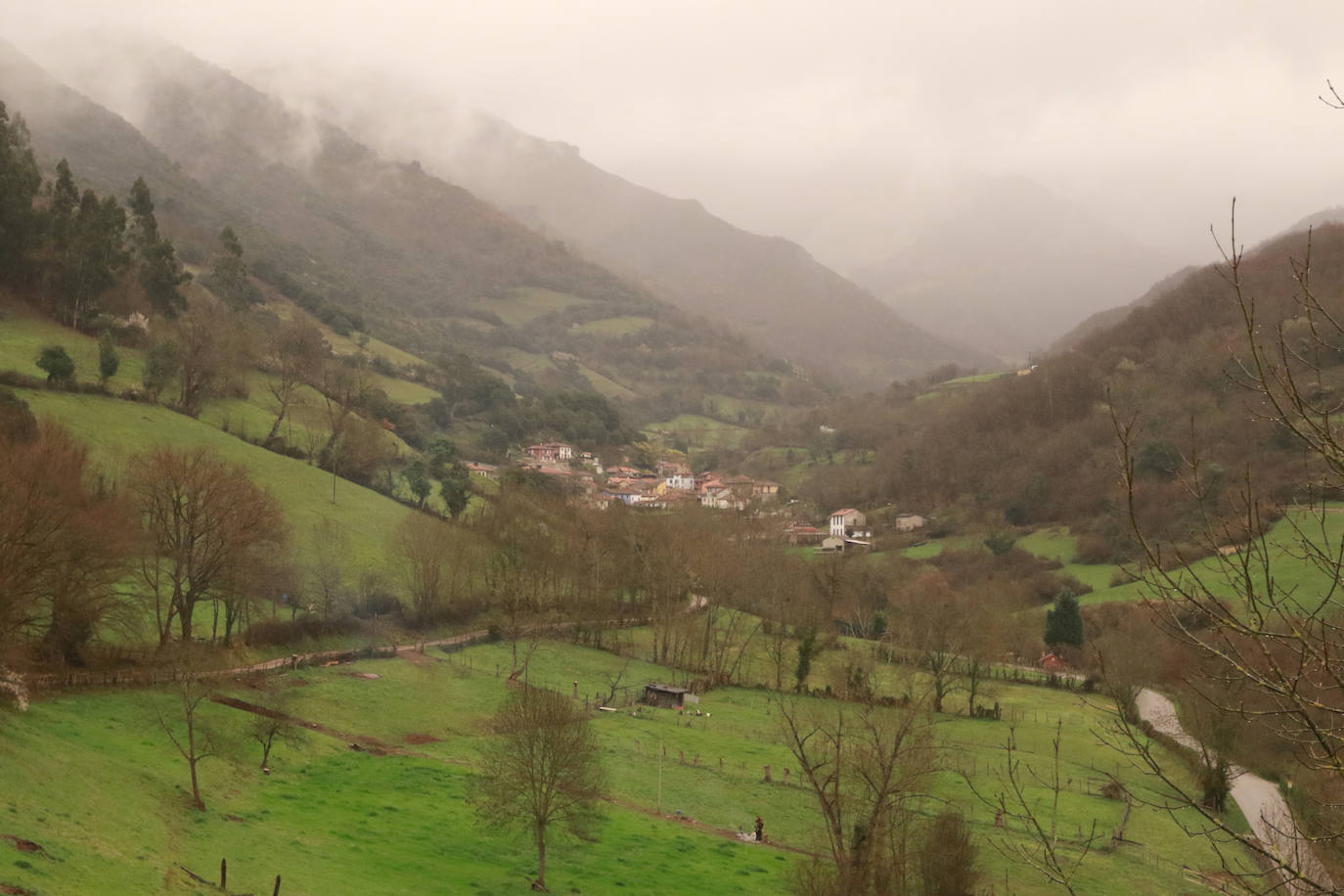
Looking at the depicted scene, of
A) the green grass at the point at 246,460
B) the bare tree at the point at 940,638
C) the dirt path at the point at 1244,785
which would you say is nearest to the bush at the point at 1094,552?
the dirt path at the point at 1244,785

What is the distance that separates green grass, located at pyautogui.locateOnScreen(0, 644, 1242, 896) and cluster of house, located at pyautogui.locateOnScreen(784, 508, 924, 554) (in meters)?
54.5

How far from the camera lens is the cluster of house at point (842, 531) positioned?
4035 inches

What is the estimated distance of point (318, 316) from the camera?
129250mm

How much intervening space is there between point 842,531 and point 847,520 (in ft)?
11.3

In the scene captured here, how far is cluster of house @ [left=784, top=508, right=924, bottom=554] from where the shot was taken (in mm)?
102500

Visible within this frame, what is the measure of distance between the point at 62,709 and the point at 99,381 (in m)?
35.8

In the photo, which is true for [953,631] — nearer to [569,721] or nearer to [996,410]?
[569,721]

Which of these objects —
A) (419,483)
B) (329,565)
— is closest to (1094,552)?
(419,483)

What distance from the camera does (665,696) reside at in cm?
5009

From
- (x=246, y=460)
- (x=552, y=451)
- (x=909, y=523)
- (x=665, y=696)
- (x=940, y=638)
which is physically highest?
(x=552, y=451)

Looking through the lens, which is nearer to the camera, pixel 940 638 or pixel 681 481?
pixel 940 638

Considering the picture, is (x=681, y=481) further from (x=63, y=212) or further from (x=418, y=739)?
(x=418, y=739)

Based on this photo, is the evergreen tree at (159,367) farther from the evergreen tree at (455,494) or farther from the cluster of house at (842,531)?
the cluster of house at (842,531)

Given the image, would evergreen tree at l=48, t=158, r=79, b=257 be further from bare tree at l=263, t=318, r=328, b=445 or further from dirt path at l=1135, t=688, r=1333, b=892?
dirt path at l=1135, t=688, r=1333, b=892
